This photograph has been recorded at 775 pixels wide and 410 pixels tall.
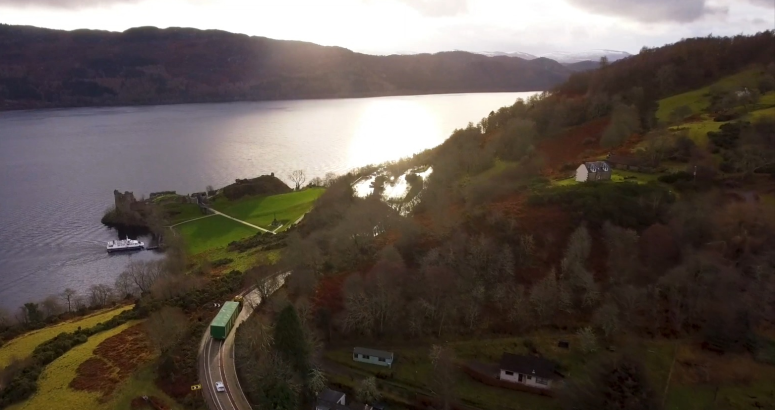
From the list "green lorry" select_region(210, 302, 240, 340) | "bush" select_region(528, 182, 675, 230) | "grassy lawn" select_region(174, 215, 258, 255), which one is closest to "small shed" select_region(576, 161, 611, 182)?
"bush" select_region(528, 182, 675, 230)

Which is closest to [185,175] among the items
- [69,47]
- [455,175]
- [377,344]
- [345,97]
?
[455,175]

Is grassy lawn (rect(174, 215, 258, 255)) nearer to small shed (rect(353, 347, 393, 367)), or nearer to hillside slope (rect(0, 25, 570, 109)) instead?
small shed (rect(353, 347, 393, 367))

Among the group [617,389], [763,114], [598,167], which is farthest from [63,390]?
[763,114]

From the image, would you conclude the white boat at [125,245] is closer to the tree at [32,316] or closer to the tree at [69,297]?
the tree at [69,297]

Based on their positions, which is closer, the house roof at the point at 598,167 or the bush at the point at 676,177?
the bush at the point at 676,177

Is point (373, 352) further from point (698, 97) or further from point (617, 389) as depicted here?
point (698, 97)

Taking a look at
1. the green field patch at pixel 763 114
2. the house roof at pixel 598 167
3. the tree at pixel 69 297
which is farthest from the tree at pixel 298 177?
the green field patch at pixel 763 114
